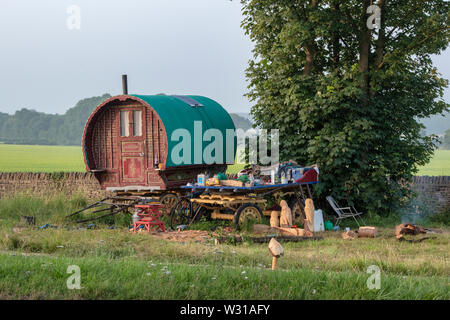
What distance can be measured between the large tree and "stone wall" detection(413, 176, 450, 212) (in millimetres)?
850

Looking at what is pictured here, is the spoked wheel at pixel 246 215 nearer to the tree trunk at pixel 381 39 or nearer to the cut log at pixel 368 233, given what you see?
the cut log at pixel 368 233

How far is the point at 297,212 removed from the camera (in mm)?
15078

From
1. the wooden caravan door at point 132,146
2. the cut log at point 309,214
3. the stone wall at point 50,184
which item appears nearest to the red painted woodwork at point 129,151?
the wooden caravan door at point 132,146

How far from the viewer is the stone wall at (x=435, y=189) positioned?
1678 cm

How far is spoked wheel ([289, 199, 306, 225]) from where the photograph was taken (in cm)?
1471

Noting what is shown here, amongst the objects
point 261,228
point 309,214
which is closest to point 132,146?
point 261,228

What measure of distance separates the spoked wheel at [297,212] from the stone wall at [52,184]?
772 cm

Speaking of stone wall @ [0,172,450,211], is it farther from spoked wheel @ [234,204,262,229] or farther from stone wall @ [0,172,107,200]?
spoked wheel @ [234,204,262,229]

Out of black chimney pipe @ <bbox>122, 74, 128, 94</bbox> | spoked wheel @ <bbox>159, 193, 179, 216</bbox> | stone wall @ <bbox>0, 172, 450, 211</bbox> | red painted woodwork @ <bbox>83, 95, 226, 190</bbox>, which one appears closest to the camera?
spoked wheel @ <bbox>159, 193, 179, 216</bbox>

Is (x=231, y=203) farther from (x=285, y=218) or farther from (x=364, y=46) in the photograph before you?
(x=364, y=46)

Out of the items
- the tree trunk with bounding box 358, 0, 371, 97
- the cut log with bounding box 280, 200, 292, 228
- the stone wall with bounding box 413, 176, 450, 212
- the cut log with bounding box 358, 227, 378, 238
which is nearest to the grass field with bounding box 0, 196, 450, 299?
the cut log with bounding box 358, 227, 378, 238

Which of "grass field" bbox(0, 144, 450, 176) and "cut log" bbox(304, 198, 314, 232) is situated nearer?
"cut log" bbox(304, 198, 314, 232)

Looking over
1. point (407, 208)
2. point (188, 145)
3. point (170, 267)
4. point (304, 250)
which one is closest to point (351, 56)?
point (407, 208)
